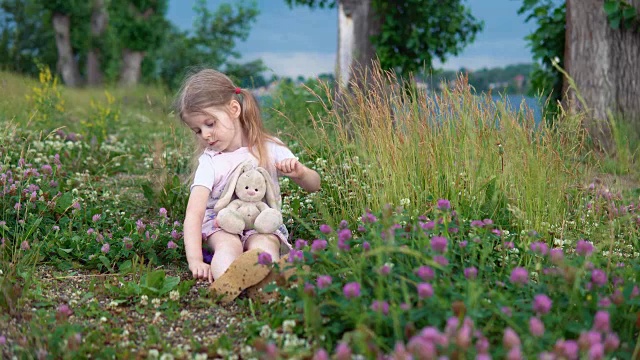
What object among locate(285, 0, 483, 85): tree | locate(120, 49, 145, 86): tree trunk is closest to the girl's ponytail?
locate(285, 0, 483, 85): tree

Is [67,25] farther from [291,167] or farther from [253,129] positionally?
[291,167]

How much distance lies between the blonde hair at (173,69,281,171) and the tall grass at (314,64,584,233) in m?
0.49

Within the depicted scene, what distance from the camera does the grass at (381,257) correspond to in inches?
96.7

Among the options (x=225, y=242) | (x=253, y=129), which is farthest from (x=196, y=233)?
(x=253, y=129)

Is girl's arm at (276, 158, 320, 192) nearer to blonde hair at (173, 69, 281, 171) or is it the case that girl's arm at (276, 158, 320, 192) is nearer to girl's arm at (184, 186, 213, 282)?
blonde hair at (173, 69, 281, 171)

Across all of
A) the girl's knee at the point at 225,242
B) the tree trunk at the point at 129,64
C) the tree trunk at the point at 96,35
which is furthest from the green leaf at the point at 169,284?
the tree trunk at the point at 96,35

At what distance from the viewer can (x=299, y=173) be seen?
13.0 ft

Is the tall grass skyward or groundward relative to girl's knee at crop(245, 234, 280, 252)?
skyward

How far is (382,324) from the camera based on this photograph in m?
2.53

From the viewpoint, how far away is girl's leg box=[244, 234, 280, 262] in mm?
3857

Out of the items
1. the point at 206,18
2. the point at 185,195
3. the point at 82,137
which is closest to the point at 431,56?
the point at 82,137

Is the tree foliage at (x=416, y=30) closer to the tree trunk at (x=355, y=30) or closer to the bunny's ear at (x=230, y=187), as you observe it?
the tree trunk at (x=355, y=30)

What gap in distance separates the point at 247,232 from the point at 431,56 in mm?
8089

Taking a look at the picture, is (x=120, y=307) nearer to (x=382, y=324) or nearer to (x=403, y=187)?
(x=382, y=324)
